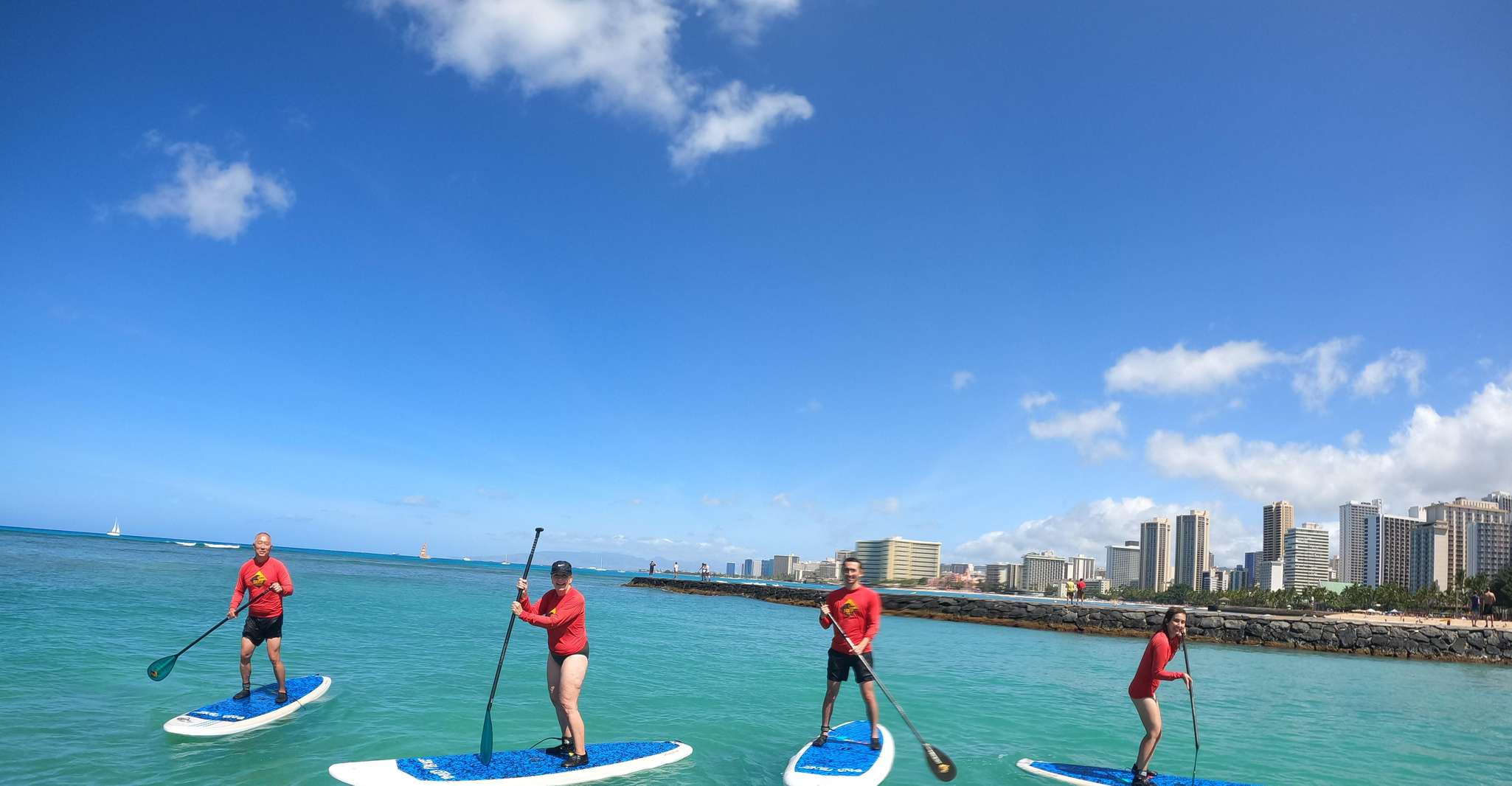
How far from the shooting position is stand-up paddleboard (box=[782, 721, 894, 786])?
7.72 meters

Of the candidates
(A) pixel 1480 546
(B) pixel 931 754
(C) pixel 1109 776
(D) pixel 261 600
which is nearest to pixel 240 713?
(D) pixel 261 600

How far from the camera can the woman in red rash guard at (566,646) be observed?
7.40 metres

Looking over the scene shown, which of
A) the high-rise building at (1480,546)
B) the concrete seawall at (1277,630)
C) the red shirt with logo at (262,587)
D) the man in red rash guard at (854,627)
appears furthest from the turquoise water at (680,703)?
the high-rise building at (1480,546)

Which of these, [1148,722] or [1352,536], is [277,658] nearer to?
[1148,722]

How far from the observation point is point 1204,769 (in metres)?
9.84

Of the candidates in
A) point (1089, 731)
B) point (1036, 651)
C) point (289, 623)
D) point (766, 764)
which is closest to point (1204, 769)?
point (1089, 731)

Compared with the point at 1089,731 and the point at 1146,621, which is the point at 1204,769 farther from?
the point at 1146,621

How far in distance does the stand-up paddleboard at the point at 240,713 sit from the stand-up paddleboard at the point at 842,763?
6216 millimetres

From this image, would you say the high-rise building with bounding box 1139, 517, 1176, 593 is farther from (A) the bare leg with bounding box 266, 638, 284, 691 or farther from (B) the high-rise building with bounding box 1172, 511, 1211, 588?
(A) the bare leg with bounding box 266, 638, 284, 691

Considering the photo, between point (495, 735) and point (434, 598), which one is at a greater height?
point (495, 735)

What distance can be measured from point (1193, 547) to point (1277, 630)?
159 m

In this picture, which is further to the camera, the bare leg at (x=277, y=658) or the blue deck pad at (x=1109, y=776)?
the bare leg at (x=277, y=658)

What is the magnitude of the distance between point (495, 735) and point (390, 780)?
2.98 m

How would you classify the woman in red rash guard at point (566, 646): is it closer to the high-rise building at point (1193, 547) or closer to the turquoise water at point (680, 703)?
the turquoise water at point (680, 703)
